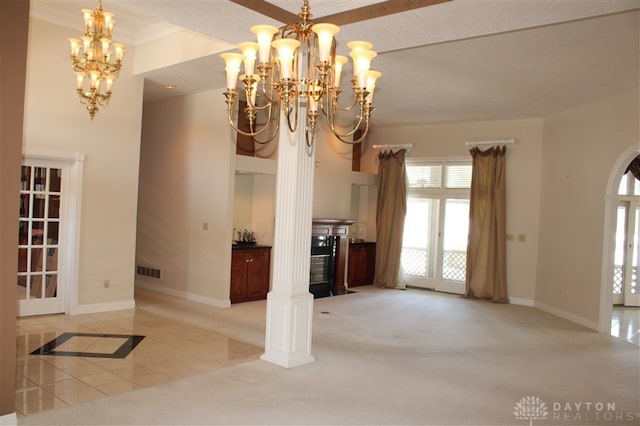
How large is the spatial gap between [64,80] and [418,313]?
5637 millimetres

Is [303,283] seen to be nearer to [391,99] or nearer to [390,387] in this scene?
[390,387]

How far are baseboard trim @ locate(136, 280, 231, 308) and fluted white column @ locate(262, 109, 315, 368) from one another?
2664 millimetres

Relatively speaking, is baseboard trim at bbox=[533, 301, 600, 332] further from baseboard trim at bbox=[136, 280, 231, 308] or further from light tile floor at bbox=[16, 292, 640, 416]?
baseboard trim at bbox=[136, 280, 231, 308]

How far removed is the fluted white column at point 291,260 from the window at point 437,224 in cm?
520

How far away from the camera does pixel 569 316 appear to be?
7.36 meters

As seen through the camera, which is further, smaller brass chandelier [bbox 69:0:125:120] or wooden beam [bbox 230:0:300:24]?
smaller brass chandelier [bbox 69:0:125:120]

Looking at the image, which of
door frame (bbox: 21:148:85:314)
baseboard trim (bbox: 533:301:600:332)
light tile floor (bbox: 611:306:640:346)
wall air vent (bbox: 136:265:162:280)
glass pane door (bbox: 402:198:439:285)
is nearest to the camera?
door frame (bbox: 21:148:85:314)

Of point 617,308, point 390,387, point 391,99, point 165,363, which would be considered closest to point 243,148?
point 391,99

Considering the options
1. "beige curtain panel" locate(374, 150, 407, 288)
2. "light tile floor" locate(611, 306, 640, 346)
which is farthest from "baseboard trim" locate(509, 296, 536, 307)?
"beige curtain panel" locate(374, 150, 407, 288)

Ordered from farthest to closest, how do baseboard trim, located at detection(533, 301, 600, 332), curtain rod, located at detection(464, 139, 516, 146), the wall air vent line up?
curtain rod, located at detection(464, 139, 516, 146) → the wall air vent → baseboard trim, located at detection(533, 301, 600, 332)

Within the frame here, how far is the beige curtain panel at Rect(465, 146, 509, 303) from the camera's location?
852 centimetres

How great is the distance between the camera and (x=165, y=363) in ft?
15.1

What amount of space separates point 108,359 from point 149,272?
3806 millimetres

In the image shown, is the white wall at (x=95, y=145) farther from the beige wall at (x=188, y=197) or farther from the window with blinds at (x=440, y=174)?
the window with blinds at (x=440, y=174)
